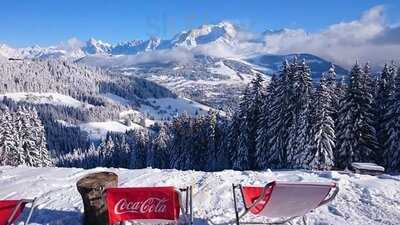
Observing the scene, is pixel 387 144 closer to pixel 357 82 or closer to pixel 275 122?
pixel 357 82

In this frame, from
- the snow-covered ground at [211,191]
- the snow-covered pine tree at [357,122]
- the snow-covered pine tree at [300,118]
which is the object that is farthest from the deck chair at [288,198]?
the snow-covered pine tree at [357,122]

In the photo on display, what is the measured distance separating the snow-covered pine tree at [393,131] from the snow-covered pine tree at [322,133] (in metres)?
4.47

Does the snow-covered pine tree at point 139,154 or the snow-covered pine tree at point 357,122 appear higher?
the snow-covered pine tree at point 357,122

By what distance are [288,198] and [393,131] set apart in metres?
30.8

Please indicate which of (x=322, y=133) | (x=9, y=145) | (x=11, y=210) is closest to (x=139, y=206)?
(x=11, y=210)

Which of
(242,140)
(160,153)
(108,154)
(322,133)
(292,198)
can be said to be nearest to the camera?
(292,198)

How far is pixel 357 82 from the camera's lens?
3703 cm

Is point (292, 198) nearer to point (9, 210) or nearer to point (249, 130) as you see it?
point (9, 210)

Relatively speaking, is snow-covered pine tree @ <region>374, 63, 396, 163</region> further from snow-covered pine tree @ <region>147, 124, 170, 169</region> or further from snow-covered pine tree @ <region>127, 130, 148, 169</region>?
snow-covered pine tree @ <region>127, 130, 148, 169</region>

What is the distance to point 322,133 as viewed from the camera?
119ft

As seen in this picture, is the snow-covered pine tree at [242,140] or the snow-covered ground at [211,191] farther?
the snow-covered pine tree at [242,140]

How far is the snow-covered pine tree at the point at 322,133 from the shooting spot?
119 ft

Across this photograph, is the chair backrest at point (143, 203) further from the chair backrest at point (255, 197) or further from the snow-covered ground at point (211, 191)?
the snow-covered ground at point (211, 191)

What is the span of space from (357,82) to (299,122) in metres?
5.94
